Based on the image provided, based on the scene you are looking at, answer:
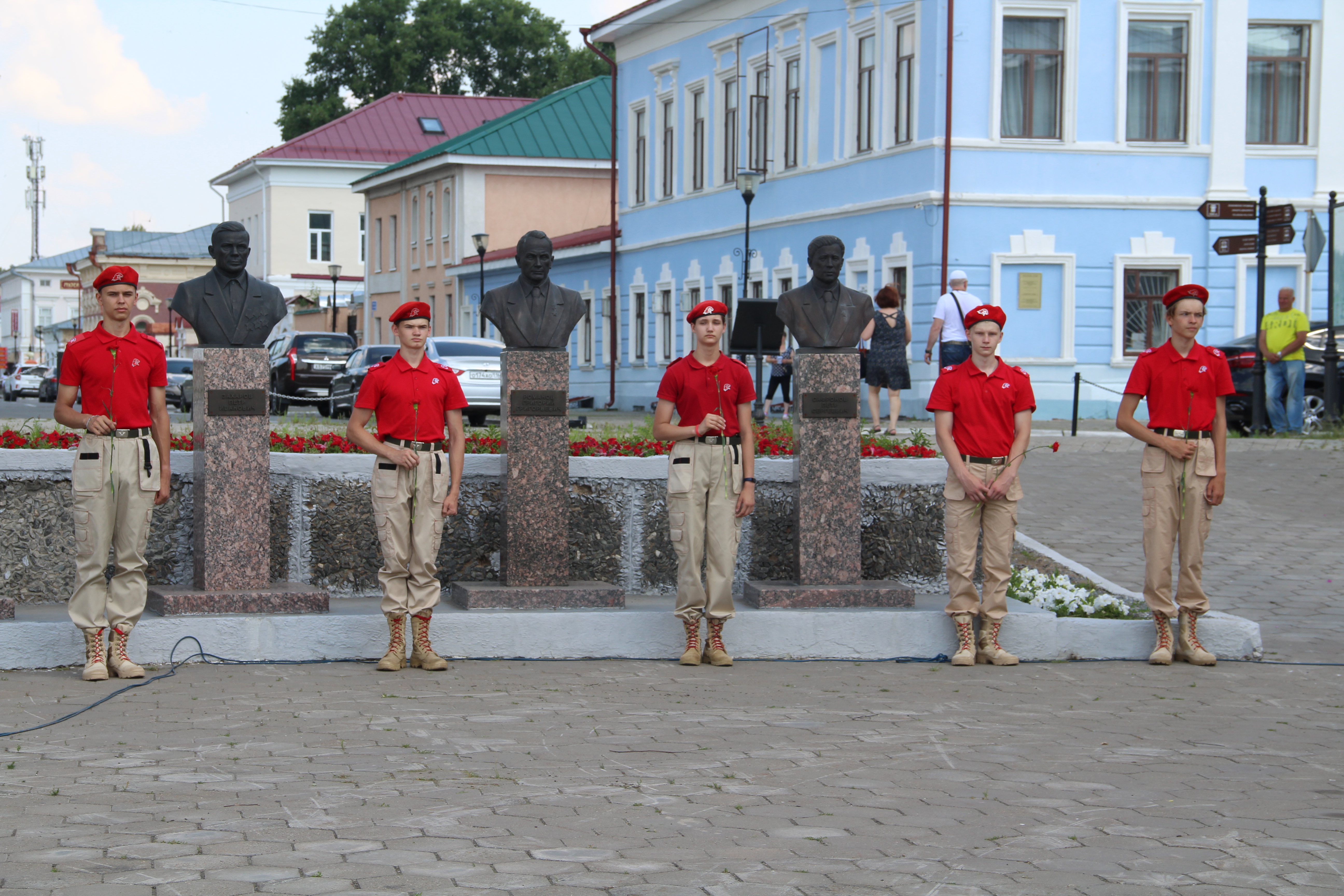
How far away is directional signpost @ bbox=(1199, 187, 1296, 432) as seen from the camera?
1977 centimetres

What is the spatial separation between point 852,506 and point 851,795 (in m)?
3.56

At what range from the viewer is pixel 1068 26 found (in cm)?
2867

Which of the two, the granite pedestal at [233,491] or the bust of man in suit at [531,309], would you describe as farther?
the bust of man in suit at [531,309]

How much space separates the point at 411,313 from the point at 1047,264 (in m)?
21.5

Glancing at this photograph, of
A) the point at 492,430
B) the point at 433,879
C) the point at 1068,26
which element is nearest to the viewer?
the point at 433,879

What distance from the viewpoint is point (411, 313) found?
888cm

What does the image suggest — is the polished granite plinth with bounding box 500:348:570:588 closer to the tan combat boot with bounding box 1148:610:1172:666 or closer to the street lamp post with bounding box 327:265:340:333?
the tan combat boot with bounding box 1148:610:1172:666

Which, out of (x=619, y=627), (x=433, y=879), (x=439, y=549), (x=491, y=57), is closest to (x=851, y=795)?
(x=433, y=879)

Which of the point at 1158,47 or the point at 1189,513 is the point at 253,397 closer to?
the point at 1189,513

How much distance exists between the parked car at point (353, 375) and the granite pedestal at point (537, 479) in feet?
68.5

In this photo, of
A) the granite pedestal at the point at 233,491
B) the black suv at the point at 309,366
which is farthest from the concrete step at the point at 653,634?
the black suv at the point at 309,366

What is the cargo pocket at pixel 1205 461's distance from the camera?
896cm

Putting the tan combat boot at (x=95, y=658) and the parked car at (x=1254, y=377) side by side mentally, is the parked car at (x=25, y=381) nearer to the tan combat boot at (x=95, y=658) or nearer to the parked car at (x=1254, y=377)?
→ the parked car at (x=1254, y=377)

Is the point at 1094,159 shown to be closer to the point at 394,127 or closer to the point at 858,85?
the point at 858,85
